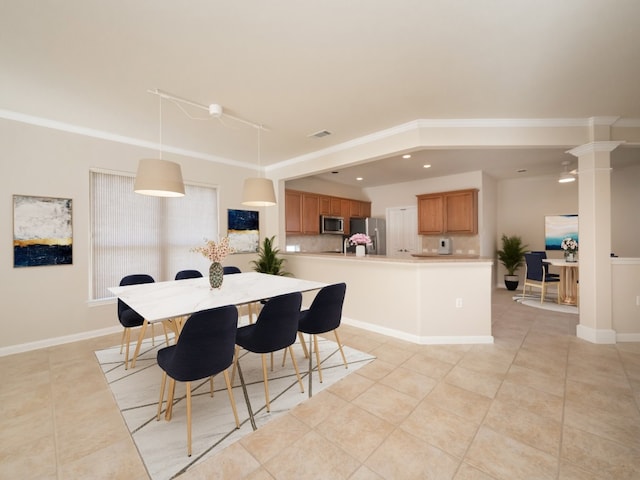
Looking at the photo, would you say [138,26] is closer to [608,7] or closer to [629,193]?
[608,7]

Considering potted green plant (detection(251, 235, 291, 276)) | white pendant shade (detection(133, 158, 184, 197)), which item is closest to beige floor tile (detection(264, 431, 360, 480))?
white pendant shade (detection(133, 158, 184, 197))

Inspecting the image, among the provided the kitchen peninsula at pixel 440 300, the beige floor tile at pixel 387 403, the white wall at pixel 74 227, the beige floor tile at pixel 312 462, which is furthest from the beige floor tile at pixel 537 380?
the white wall at pixel 74 227

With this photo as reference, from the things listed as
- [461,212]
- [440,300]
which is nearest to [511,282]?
[461,212]

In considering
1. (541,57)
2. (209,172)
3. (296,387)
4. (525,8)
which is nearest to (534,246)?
(541,57)

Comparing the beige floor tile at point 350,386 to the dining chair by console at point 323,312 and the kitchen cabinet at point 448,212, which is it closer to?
the dining chair by console at point 323,312

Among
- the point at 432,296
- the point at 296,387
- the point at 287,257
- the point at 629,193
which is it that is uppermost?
the point at 629,193

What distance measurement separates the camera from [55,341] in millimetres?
3305

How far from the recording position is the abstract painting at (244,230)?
487 cm

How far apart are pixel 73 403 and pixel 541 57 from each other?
450 centimetres

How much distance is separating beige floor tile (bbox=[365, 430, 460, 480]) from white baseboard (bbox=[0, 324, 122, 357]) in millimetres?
3751

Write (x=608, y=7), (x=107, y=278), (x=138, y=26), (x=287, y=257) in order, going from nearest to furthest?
1. (x=608, y=7)
2. (x=138, y=26)
3. (x=107, y=278)
4. (x=287, y=257)

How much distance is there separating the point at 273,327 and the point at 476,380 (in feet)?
6.19

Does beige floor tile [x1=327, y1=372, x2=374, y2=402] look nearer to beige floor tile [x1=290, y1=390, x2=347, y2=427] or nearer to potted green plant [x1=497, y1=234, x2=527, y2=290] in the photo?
beige floor tile [x1=290, y1=390, x2=347, y2=427]

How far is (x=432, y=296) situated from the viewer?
339 cm
